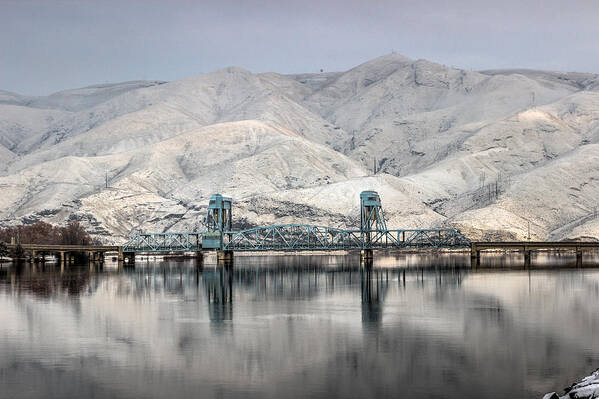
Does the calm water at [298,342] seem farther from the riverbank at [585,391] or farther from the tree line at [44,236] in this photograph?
the tree line at [44,236]

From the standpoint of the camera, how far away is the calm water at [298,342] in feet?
108

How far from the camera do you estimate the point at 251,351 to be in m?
41.1

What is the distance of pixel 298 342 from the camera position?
4419cm

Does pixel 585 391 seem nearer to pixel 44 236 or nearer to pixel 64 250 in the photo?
pixel 64 250

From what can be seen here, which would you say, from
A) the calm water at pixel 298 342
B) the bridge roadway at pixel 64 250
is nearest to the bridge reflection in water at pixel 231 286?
the calm water at pixel 298 342

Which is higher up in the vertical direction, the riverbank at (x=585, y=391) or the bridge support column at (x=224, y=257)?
the riverbank at (x=585, y=391)

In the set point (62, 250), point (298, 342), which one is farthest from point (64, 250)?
point (298, 342)

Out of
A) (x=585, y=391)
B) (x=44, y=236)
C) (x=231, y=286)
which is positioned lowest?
(x=231, y=286)

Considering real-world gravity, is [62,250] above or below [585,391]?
above

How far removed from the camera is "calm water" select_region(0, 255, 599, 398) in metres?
32.9

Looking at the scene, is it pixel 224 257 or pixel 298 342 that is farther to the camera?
pixel 224 257

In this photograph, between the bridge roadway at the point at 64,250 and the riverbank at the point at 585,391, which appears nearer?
the riverbank at the point at 585,391

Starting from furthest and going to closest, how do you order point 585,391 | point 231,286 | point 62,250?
point 62,250, point 231,286, point 585,391

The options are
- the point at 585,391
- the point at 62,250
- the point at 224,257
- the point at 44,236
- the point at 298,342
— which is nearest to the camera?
the point at 585,391
